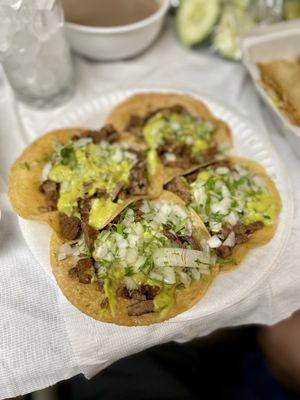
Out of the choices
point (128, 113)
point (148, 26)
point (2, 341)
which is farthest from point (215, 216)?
point (148, 26)

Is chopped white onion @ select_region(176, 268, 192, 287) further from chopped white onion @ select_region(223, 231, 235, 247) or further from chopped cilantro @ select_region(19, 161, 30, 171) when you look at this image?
chopped cilantro @ select_region(19, 161, 30, 171)

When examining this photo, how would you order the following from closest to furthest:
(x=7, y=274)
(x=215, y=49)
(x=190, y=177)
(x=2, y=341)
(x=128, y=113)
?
(x=2, y=341), (x=7, y=274), (x=190, y=177), (x=128, y=113), (x=215, y=49)

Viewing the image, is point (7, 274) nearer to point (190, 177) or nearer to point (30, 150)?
point (30, 150)

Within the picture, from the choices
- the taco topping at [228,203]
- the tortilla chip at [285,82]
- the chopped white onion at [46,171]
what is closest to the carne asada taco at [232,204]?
the taco topping at [228,203]

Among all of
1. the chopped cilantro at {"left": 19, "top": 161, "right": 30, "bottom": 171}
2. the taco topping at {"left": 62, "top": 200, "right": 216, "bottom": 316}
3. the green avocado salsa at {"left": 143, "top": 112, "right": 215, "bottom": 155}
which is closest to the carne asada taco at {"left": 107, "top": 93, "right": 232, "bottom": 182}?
the green avocado salsa at {"left": 143, "top": 112, "right": 215, "bottom": 155}

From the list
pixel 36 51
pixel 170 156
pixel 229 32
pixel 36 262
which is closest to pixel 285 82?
pixel 229 32

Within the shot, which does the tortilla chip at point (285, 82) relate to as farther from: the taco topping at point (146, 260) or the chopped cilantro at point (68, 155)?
the chopped cilantro at point (68, 155)
